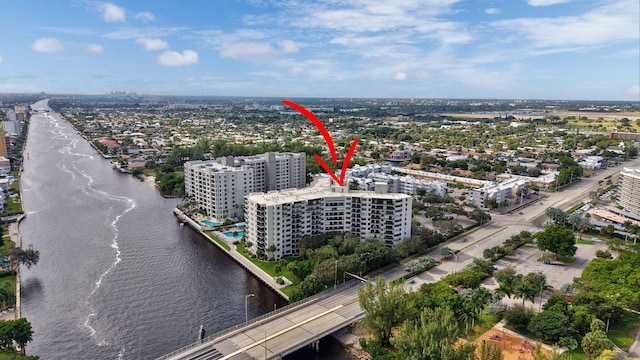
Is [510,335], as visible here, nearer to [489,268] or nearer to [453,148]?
[489,268]

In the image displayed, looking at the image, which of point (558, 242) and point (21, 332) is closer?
point (21, 332)

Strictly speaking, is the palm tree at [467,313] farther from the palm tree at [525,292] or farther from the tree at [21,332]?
the tree at [21,332]

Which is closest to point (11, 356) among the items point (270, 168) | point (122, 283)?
point (122, 283)

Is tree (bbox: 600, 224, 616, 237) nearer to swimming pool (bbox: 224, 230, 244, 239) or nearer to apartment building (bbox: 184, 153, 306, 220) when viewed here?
apartment building (bbox: 184, 153, 306, 220)

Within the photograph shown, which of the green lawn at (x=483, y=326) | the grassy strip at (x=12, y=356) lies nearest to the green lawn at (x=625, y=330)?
the green lawn at (x=483, y=326)

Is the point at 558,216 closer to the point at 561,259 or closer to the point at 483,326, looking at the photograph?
the point at 561,259

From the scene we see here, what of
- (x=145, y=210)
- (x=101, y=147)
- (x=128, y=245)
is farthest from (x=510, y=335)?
(x=101, y=147)
